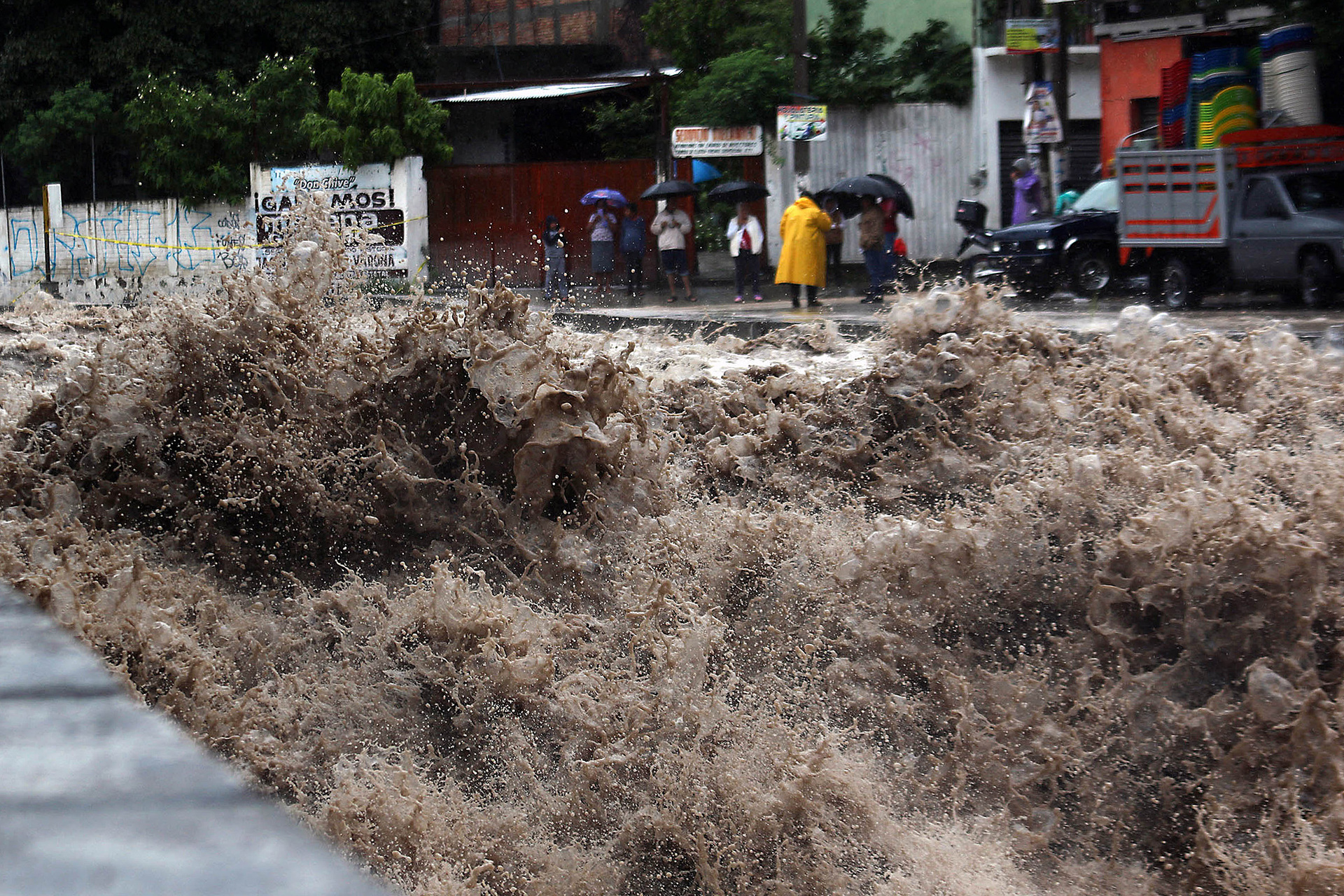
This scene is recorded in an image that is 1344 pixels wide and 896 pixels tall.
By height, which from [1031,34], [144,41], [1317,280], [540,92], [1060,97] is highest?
[144,41]

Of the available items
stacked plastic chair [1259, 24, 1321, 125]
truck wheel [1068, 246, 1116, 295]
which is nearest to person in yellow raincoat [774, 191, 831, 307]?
truck wheel [1068, 246, 1116, 295]

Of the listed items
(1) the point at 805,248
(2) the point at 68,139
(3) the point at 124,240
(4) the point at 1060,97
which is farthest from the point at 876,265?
(2) the point at 68,139

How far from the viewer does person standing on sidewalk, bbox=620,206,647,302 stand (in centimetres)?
1697

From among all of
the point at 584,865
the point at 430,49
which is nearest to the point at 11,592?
the point at 584,865

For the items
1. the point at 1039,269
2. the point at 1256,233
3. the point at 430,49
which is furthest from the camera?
the point at 430,49

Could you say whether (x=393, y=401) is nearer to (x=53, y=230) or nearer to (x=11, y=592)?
(x=11, y=592)

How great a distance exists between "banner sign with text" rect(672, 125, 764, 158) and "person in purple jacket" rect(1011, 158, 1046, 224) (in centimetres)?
346

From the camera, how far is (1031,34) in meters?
15.8

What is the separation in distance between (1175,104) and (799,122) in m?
4.32

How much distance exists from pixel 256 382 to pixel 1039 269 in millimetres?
10156

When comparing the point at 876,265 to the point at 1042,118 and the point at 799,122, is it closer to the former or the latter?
the point at 799,122

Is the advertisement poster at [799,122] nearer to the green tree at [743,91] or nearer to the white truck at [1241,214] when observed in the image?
the green tree at [743,91]

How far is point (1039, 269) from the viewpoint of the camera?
14203mm

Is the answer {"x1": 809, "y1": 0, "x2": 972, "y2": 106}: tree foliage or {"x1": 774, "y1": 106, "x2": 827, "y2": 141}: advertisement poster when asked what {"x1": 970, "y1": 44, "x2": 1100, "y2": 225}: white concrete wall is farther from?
{"x1": 774, "y1": 106, "x2": 827, "y2": 141}: advertisement poster
